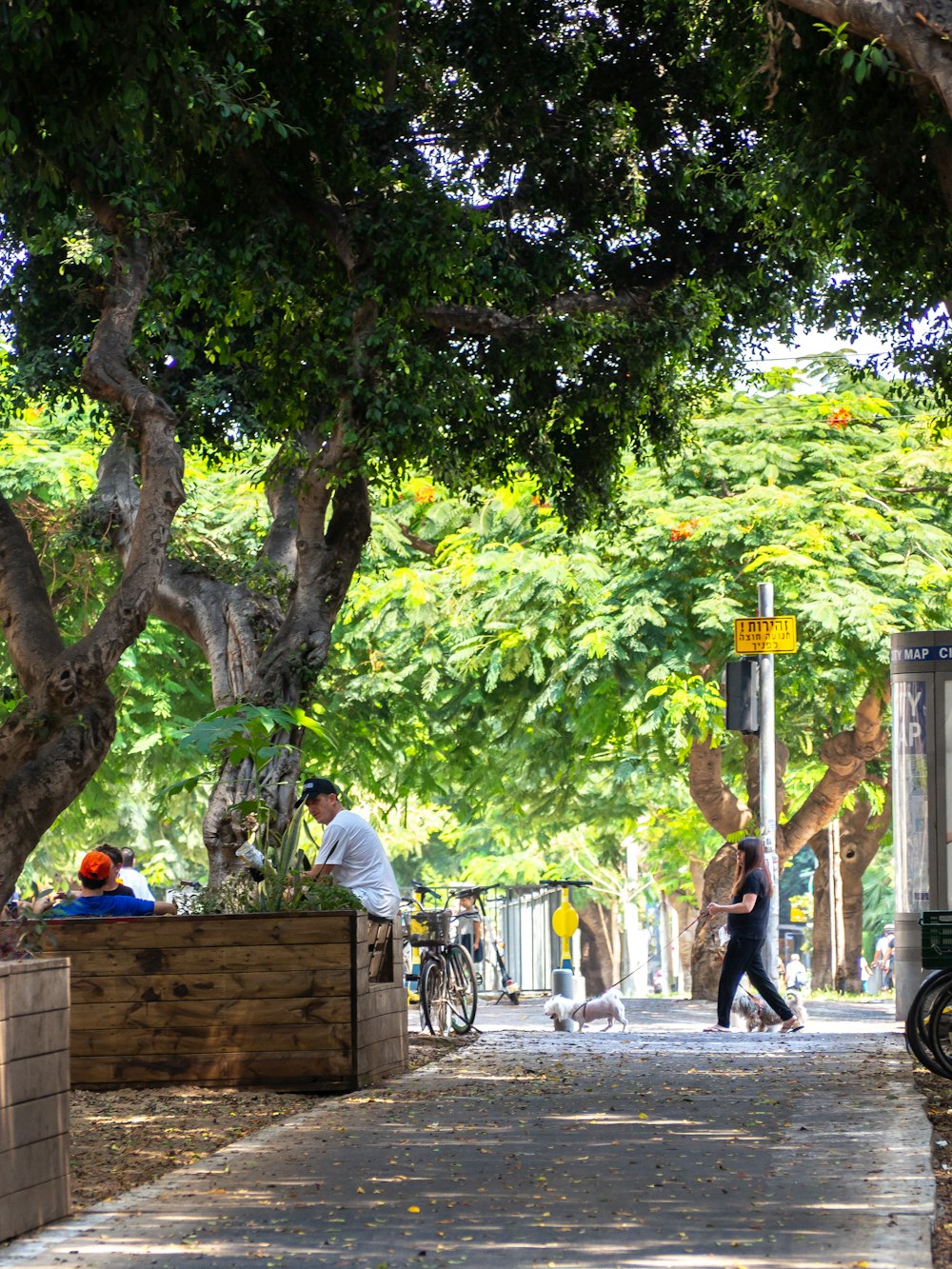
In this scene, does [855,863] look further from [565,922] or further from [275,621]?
[275,621]

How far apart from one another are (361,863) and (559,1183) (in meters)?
5.49

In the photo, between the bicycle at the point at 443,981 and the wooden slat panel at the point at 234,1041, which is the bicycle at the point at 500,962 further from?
the wooden slat panel at the point at 234,1041

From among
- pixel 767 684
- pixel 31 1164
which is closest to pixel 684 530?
pixel 767 684

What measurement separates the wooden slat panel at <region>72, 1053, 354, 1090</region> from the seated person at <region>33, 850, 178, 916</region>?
123 cm

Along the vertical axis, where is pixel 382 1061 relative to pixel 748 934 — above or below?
below

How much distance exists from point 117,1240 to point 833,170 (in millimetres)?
7182

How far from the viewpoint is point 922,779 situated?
49.1 ft

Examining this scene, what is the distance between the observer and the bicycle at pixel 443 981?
15.6 meters

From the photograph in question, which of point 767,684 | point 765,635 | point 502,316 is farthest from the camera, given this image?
point 767,684

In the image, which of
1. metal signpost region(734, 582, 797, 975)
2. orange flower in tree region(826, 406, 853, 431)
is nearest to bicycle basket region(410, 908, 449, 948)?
metal signpost region(734, 582, 797, 975)

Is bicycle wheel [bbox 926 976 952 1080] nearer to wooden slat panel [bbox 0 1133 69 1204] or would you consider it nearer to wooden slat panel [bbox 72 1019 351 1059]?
wooden slat panel [bbox 72 1019 351 1059]

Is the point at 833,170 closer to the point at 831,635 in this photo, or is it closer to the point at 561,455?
the point at 561,455

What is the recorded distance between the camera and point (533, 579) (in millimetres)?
21984

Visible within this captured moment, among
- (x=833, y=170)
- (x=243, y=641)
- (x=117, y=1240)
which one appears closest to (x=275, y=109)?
(x=833, y=170)
